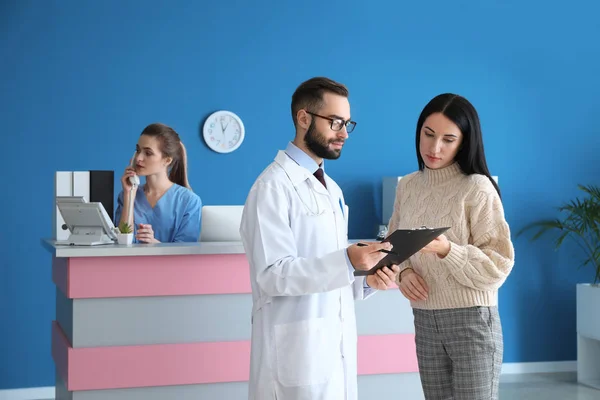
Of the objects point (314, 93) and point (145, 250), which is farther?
point (145, 250)

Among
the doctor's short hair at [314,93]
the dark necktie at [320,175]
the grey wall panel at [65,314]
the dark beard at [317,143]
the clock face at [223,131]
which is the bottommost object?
the grey wall panel at [65,314]

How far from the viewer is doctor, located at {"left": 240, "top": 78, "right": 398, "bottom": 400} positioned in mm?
2311

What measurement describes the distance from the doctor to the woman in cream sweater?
0.58ft

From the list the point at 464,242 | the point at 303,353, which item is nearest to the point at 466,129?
the point at 464,242

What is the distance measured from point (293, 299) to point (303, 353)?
0.17 metres

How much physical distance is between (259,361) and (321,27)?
417 cm

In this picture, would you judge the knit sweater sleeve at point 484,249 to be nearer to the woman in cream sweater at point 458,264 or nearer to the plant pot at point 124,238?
the woman in cream sweater at point 458,264

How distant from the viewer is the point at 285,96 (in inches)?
239

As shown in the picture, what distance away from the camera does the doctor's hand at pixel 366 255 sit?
2.24 meters

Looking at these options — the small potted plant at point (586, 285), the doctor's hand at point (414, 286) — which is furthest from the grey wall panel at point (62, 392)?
the small potted plant at point (586, 285)

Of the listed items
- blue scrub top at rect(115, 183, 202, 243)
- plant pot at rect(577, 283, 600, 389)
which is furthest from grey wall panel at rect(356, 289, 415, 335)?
plant pot at rect(577, 283, 600, 389)

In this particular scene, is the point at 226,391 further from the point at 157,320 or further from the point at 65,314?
the point at 65,314

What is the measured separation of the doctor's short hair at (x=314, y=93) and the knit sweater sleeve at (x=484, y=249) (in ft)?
1.89

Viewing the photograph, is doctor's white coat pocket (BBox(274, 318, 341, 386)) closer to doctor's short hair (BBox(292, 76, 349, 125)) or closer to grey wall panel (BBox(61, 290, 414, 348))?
doctor's short hair (BBox(292, 76, 349, 125))
